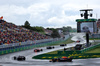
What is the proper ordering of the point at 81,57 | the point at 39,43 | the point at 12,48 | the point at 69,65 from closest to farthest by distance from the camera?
1. the point at 69,65
2. the point at 81,57
3. the point at 12,48
4. the point at 39,43

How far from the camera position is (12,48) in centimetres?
5938

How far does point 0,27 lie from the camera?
65.1 metres

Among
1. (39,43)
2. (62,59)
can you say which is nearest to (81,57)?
(62,59)

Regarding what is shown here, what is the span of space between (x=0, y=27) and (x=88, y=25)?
2558 cm

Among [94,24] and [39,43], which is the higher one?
[94,24]

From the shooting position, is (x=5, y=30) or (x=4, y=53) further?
(x=5, y=30)

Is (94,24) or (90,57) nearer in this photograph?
(90,57)

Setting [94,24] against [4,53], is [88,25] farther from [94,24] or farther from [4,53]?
[4,53]

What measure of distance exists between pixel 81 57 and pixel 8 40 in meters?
25.7

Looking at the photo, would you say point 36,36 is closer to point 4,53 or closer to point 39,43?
point 39,43

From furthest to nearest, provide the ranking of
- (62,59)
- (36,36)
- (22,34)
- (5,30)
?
(36,36)
(22,34)
(5,30)
(62,59)

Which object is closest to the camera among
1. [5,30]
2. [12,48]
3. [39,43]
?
[12,48]

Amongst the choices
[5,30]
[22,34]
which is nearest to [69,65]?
[5,30]

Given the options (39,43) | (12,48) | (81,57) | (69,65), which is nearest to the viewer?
(69,65)
